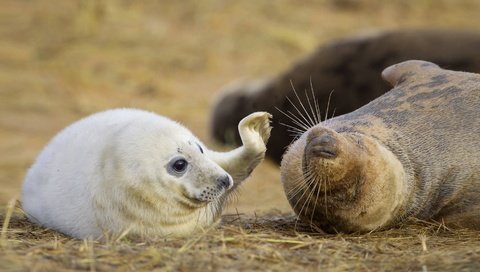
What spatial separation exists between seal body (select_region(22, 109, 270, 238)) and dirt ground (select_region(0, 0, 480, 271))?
211cm

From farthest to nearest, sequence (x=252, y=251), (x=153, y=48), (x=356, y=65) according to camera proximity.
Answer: (x=153, y=48) < (x=356, y=65) < (x=252, y=251)

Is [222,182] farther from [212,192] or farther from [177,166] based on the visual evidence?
[177,166]

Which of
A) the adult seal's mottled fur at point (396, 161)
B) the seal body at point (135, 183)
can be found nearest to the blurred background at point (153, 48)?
the adult seal's mottled fur at point (396, 161)

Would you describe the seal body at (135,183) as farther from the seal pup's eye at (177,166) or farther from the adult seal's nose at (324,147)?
the adult seal's nose at (324,147)

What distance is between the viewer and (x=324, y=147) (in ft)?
15.2

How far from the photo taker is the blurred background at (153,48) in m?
11.1

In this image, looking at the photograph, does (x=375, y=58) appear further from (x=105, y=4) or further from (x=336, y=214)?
(x=105, y=4)

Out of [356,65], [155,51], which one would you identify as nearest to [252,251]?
[356,65]

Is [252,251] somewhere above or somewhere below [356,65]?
below

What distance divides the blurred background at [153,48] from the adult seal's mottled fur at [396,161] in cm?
351

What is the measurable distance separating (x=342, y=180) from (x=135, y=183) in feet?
3.20

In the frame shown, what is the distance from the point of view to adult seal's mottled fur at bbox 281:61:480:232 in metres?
4.73

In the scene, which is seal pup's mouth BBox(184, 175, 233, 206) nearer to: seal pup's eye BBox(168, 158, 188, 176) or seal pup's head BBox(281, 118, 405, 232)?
seal pup's eye BBox(168, 158, 188, 176)

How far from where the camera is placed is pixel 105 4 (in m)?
14.1
